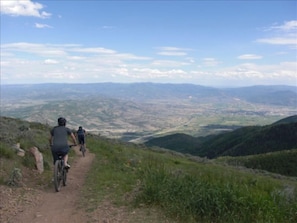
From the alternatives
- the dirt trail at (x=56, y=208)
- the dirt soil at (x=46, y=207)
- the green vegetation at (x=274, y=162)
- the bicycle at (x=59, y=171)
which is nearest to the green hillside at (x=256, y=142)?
the green vegetation at (x=274, y=162)

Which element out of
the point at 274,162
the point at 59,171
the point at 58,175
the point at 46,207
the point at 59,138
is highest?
the point at 59,138

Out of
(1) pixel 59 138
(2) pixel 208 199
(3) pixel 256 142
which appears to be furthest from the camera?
(3) pixel 256 142

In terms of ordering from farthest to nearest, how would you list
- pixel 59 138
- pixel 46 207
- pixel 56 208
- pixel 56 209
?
pixel 59 138 < pixel 46 207 < pixel 56 208 < pixel 56 209

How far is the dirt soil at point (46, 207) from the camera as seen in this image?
27.2 ft

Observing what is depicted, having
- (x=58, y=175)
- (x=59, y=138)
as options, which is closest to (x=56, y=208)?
(x=58, y=175)

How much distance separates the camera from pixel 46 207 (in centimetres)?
932

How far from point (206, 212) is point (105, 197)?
140 inches

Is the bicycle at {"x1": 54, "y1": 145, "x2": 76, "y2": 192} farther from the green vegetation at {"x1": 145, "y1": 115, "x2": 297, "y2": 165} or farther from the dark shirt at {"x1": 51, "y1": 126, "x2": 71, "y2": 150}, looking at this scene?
the green vegetation at {"x1": 145, "y1": 115, "x2": 297, "y2": 165}

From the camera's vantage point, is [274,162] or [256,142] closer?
[274,162]

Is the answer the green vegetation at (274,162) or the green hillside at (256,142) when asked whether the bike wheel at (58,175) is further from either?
the green hillside at (256,142)

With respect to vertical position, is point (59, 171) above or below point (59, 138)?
below

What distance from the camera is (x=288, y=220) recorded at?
Result: 294 inches

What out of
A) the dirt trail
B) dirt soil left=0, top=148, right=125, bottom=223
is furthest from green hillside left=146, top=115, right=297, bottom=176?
dirt soil left=0, top=148, right=125, bottom=223

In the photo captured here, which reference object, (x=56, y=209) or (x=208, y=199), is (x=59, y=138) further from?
(x=208, y=199)
